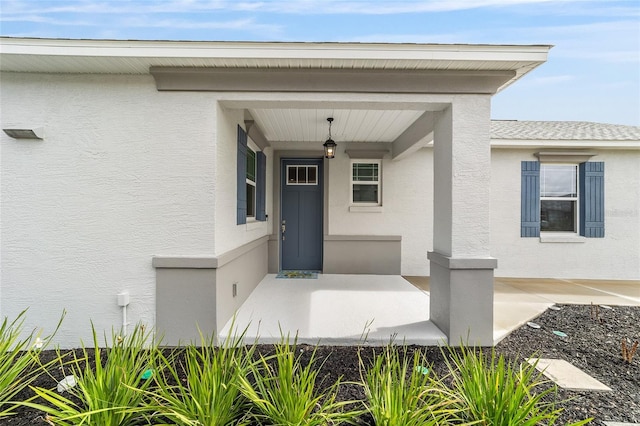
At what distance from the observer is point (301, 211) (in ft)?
21.1

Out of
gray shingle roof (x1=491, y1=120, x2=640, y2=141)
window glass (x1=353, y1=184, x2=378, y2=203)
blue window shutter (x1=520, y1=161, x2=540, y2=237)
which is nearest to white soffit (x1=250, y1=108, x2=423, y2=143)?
window glass (x1=353, y1=184, x2=378, y2=203)

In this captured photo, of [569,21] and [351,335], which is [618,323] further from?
[569,21]

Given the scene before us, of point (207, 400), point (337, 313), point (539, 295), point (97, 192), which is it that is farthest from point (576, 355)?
point (97, 192)

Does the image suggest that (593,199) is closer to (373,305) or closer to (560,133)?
(560,133)

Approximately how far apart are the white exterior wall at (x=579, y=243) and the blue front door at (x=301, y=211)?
3996mm

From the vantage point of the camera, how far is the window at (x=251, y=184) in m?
4.75

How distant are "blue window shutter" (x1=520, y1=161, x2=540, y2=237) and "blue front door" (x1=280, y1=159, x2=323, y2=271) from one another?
4.56m

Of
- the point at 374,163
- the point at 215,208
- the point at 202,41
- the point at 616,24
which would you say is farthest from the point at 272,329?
the point at 616,24

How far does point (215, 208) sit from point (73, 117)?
1.85m

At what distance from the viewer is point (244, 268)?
13.8ft

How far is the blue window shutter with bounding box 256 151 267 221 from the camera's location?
5.18 metres

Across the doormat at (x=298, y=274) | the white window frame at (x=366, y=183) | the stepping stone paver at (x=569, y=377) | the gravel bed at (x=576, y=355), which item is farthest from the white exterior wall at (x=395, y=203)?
the stepping stone paver at (x=569, y=377)

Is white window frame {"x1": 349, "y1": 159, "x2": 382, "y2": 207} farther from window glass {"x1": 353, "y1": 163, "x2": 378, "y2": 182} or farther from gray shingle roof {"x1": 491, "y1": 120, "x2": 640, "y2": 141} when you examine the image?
gray shingle roof {"x1": 491, "y1": 120, "x2": 640, "y2": 141}

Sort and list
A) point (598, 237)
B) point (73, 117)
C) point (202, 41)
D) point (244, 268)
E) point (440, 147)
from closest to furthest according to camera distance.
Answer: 1. point (202, 41)
2. point (73, 117)
3. point (440, 147)
4. point (244, 268)
5. point (598, 237)
